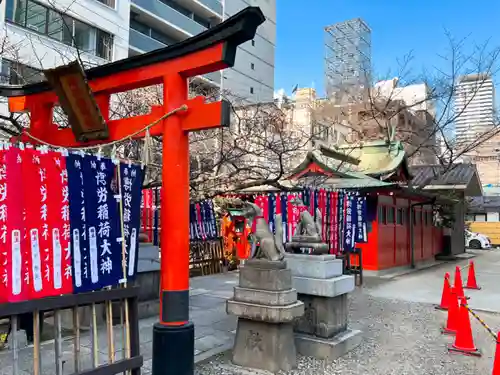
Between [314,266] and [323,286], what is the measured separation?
1.10ft

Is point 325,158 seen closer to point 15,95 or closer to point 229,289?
point 229,289

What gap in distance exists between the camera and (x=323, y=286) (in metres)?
6.50

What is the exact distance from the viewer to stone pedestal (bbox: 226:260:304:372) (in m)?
5.71

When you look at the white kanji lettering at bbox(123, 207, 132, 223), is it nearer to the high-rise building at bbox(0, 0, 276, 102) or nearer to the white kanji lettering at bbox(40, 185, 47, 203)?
the white kanji lettering at bbox(40, 185, 47, 203)

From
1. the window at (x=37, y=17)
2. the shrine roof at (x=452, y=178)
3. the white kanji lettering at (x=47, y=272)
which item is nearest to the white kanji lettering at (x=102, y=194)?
the white kanji lettering at (x=47, y=272)

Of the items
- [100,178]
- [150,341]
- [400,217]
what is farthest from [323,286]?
[400,217]

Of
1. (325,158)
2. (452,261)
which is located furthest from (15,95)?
(452,261)

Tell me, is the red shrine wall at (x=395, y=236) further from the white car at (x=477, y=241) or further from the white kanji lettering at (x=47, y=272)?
the white car at (x=477, y=241)

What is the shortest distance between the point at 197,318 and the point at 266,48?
136ft

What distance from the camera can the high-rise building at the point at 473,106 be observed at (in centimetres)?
1855

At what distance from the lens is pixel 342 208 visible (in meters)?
12.5

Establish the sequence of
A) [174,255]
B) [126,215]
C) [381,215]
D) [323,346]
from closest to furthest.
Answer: [126,215] → [174,255] → [323,346] → [381,215]

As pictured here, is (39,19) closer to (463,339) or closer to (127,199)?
(127,199)

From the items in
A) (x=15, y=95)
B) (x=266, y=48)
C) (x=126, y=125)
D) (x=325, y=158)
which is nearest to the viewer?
(x=126, y=125)
